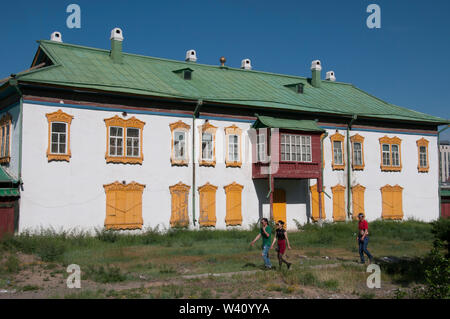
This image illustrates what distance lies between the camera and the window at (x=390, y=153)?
30516 mm

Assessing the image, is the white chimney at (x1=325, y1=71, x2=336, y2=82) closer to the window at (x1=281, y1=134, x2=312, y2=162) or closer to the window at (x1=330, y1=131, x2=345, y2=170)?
the window at (x1=330, y1=131, x2=345, y2=170)

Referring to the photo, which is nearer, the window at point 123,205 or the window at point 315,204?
the window at point 123,205

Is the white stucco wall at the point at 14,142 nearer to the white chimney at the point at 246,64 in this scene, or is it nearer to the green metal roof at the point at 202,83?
the green metal roof at the point at 202,83

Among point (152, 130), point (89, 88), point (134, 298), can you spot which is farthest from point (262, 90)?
point (134, 298)

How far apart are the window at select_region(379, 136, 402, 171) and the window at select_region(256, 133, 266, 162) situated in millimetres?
8747

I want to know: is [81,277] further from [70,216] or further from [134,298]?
[70,216]

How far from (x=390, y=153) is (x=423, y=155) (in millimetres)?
2869

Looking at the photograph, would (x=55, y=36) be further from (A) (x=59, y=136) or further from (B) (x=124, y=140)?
(B) (x=124, y=140)

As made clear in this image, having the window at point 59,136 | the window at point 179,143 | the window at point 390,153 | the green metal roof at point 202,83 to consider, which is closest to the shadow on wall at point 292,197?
the green metal roof at point 202,83

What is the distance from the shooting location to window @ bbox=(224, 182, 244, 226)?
2550cm

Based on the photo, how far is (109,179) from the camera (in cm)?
2241

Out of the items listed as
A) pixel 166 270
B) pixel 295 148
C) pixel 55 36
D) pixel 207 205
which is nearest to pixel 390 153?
pixel 295 148

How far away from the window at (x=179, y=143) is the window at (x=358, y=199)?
10727 millimetres

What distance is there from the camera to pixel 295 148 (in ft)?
85.7
